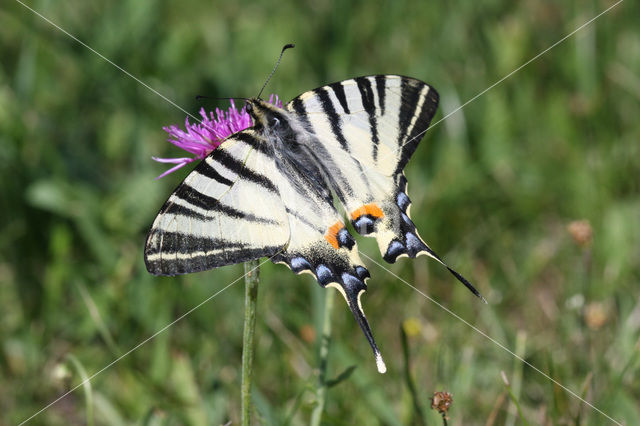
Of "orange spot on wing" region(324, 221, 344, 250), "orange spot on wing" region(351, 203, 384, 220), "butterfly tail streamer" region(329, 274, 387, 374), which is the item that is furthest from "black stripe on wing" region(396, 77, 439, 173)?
"butterfly tail streamer" region(329, 274, 387, 374)

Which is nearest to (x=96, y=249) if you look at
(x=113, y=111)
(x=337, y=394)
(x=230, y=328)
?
(x=230, y=328)

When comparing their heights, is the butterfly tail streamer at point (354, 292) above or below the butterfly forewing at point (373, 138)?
below

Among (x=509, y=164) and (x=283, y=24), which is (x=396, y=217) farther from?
(x=283, y=24)

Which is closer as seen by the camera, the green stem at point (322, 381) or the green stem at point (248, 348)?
the green stem at point (248, 348)

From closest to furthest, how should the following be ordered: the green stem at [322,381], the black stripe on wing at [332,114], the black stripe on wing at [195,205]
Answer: the black stripe on wing at [195,205], the green stem at [322,381], the black stripe on wing at [332,114]

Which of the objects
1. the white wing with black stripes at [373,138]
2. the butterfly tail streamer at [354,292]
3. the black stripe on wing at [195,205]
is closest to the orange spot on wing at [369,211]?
the white wing with black stripes at [373,138]

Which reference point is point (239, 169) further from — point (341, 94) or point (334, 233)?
point (341, 94)

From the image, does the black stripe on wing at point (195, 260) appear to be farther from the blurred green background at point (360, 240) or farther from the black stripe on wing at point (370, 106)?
the black stripe on wing at point (370, 106)

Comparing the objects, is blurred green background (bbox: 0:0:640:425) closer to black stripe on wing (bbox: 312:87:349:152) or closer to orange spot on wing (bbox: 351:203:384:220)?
orange spot on wing (bbox: 351:203:384:220)
